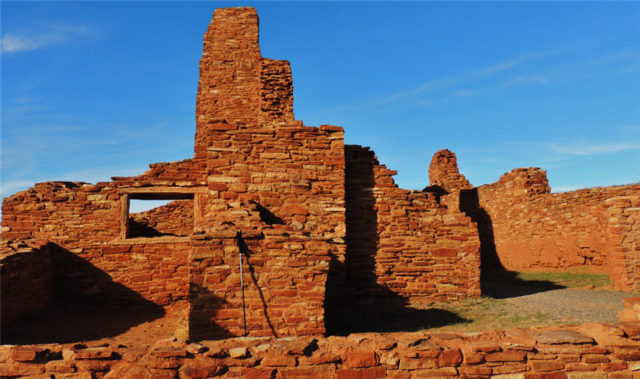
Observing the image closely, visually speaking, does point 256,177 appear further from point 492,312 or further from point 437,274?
point 492,312

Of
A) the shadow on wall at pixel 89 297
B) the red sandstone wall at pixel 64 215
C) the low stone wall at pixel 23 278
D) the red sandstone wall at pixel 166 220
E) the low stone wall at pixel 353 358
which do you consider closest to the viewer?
the low stone wall at pixel 353 358

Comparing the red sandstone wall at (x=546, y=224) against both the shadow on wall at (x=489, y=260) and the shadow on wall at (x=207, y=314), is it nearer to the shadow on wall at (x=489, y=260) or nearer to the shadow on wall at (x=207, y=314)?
the shadow on wall at (x=489, y=260)

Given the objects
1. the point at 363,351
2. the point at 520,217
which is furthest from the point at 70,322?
the point at 520,217

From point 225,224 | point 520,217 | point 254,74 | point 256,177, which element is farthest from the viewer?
point 520,217

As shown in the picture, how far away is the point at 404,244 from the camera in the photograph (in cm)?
970

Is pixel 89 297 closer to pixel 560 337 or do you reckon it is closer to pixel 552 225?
pixel 560 337

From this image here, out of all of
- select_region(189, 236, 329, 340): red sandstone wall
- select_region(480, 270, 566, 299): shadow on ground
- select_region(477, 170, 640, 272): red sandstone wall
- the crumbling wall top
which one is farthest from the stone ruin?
the crumbling wall top

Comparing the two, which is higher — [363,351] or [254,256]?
[254,256]

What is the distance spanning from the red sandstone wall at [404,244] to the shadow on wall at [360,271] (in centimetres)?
2

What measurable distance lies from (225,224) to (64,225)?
5617 mm

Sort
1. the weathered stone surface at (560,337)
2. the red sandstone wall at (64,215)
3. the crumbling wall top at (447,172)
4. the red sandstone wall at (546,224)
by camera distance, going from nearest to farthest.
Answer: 1. the weathered stone surface at (560,337)
2. the red sandstone wall at (64,215)
3. the red sandstone wall at (546,224)
4. the crumbling wall top at (447,172)

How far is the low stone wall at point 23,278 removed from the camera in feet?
25.4

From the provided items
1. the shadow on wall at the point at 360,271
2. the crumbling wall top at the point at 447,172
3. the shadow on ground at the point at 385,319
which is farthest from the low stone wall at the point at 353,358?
the crumbling wall top at the point at 447,172

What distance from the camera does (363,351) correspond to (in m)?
3.87
